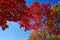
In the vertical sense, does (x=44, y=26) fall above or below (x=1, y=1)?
above

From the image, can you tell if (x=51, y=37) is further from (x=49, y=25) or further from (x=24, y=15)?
(x=24, y=15)

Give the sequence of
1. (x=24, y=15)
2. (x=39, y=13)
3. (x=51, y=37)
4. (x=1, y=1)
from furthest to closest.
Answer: (x=51, y=37)
(x=39, y=13)
(x=24, y=15)
(x=1, y=1)

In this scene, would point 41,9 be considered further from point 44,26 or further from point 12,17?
point 12,17

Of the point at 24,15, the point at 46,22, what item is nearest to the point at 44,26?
the point at 46,22

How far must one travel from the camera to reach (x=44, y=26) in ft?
131

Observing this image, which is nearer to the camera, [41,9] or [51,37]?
[41,9]

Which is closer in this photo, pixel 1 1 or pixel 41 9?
pixel 1 1

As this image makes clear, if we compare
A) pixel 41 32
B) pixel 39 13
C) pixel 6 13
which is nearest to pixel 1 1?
pixel 6 13

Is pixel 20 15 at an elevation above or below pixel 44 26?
below

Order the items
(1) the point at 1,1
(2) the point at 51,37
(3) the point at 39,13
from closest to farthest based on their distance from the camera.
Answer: (1) the point at 1,1 → (3) the point at 39,13 → (2) the point at 51,37

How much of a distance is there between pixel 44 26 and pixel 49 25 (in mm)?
1540

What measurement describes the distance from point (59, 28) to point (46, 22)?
2057 millimetres

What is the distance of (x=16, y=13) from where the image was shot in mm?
21297

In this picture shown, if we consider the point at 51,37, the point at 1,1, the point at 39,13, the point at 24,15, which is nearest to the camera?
the point at 1,1
